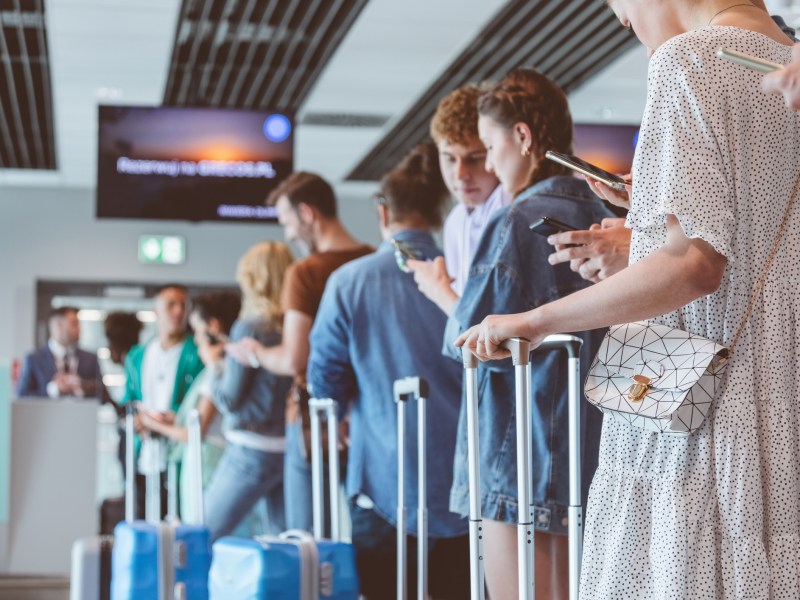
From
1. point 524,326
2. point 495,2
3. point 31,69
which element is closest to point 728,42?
point 524,326

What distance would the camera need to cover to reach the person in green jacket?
703cm

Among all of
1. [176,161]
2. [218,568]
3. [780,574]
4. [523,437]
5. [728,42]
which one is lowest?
[218,568]

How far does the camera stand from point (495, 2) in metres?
7.50

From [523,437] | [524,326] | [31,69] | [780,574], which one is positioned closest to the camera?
[780,574]

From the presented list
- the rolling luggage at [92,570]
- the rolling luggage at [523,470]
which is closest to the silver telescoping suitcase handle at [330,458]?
the rolling luggage at [92,570]

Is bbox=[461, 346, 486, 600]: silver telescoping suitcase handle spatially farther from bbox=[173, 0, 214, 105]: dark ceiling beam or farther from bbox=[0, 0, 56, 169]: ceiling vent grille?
bbox=[0, 0, 56, 169]: ceiling vent grille

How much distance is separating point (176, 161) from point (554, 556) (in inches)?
209

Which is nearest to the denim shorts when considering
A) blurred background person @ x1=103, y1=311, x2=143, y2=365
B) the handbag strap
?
the handbag strap

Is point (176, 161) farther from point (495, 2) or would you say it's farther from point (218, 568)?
point (218, 568)

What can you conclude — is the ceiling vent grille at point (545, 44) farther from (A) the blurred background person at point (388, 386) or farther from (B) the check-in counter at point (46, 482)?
(A) the blurred background person at point (388, 386)

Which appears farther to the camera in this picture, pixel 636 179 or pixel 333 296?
pixel 333 296

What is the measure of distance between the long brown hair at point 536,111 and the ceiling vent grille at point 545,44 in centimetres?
469

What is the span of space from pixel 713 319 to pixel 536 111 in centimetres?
126

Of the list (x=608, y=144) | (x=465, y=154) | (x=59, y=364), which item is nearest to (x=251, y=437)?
(x=465, y=154)
